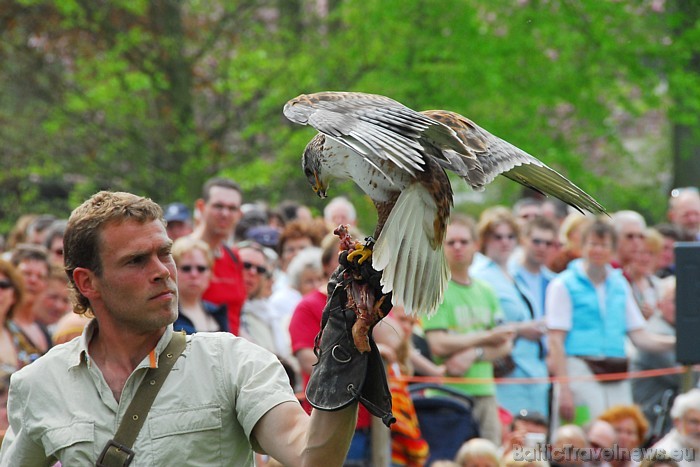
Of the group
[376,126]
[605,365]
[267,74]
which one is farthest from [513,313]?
[267,74]

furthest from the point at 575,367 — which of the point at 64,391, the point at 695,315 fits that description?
the point at 64,391

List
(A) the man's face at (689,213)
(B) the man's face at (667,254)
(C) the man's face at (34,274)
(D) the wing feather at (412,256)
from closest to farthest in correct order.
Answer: (D) the wing feather at (412,256) < (C) the man's face at (34,274) < (B) the man's face at (667,254) < (A) the man's face at (689,213)

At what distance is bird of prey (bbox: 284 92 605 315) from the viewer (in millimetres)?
2783

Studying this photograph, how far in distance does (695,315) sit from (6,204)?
37.9 feet

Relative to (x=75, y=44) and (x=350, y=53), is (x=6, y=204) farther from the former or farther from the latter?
(x=350, y=53)

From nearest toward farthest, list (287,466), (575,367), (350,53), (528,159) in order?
(287,466), (528,159), (575,367), (350,53)

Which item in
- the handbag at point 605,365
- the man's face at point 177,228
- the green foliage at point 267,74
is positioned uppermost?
the green foliage at point 267,74

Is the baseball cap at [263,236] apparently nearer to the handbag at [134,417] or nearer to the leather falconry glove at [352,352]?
the handbag at [134,417]

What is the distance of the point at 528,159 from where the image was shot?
10.4 feet

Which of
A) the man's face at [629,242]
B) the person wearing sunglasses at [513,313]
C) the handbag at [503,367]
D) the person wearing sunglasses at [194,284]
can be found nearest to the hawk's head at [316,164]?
the person wearing sunglasses at [194,284]

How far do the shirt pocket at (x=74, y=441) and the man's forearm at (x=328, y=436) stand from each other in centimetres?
58

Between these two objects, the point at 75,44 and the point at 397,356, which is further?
the point at 75,44

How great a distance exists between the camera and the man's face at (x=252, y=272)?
24.2 feet

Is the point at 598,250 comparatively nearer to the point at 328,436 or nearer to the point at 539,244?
the point at 539,244
